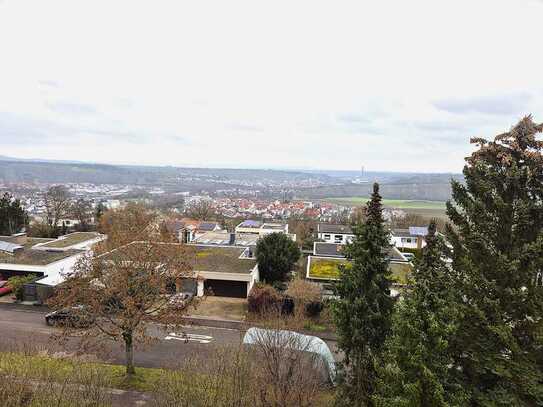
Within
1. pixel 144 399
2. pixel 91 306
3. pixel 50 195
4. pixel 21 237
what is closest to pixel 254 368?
pixel 144 399

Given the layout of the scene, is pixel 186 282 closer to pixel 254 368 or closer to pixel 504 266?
pixel 254 368

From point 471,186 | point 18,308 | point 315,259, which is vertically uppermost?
point 471,186

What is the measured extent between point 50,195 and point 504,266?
215 ft

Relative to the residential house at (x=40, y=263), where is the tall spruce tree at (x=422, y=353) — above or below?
above

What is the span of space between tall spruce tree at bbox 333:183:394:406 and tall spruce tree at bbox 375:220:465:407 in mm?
2838

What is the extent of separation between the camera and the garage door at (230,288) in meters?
32.0

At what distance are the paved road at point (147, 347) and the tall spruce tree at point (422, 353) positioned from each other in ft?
29.2

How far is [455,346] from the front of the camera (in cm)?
1258

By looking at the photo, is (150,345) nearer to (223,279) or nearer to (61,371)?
(61,371)

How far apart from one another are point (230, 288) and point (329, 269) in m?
8.88

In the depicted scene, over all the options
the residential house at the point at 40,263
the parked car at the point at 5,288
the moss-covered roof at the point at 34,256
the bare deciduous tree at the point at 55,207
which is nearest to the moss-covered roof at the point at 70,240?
the residential house at the point at 40,263

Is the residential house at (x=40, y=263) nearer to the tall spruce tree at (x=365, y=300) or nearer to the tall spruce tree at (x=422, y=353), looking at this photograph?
the tall spruce tree at (x=365, y=300)

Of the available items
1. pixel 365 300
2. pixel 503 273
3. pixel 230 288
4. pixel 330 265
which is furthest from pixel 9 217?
pixel 503 273

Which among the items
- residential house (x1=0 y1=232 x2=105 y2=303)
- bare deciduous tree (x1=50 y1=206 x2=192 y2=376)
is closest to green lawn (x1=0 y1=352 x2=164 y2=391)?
bare deciduous tree (x1=50 y1=206 x2=192 y2=376)
